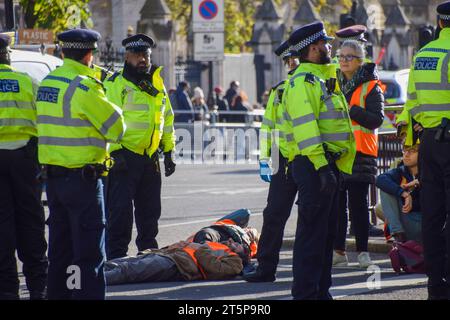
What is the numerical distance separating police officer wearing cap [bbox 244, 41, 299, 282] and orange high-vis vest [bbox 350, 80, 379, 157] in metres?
0.84

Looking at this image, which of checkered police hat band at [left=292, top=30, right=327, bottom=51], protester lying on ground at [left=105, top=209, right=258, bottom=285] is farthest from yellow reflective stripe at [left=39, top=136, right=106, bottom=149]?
protester lying on ground at [left=105, top=209, right=258, bottom=285]

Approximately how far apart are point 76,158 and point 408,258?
3408 millimetres

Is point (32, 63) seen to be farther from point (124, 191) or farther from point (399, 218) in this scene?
point (399, 218)

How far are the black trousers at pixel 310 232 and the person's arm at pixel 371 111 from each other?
242 centimetres

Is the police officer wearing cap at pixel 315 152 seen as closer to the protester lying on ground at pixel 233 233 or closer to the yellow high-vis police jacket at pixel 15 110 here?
the yellow high-vis police jacket at pixel 15 110

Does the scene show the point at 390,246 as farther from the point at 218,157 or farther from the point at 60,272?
the point at 218,157

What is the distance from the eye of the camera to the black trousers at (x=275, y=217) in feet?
36.0

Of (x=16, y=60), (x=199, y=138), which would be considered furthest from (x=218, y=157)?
(x=16, y=60)

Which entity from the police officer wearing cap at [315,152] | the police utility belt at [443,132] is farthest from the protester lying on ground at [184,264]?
the police utility belt at [443,132]

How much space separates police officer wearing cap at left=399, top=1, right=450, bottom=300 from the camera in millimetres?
9547

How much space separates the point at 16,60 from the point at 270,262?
290 inches

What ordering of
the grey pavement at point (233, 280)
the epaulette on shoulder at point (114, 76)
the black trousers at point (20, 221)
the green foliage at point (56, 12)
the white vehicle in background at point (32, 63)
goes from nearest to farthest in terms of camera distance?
the black trousers at point (20, 221)
the grey pavement at point (233, 280)
the epaulette on shoulder at point (114, 76)
the white vehicle in background at point (32, 63)
the green foliage at point (56, 12)

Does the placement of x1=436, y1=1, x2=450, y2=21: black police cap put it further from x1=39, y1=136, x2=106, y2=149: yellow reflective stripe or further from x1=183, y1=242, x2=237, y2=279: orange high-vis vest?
x1=183, y1=242, x2=237, y2=279: orange high-vis vest

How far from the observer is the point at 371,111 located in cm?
1168
